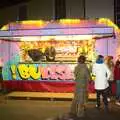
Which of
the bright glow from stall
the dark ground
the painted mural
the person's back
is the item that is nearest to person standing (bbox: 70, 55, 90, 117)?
the dark ground

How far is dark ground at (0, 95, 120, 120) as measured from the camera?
14672 mm

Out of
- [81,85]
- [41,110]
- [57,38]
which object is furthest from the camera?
[57,38]

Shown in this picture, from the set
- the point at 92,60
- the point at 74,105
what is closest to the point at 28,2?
the point at 92,60

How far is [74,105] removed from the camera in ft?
48.7

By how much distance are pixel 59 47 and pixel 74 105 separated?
5.94m

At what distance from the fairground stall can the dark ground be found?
1681 millimetres

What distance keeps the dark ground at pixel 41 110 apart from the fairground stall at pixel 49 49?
1.68 m

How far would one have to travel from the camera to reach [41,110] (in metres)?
16.1

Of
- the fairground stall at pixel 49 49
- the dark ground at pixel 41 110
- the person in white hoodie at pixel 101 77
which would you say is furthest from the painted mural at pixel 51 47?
the person in white hoodie at pixel 101 77

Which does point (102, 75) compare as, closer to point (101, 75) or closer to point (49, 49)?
point (101, 75)

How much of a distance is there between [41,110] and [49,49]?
4.82 m

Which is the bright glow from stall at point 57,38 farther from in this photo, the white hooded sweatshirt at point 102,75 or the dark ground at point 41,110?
the white hooded sweatshirt at point 102,75

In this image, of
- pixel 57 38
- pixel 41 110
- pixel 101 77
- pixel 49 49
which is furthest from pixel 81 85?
pixel 49 49

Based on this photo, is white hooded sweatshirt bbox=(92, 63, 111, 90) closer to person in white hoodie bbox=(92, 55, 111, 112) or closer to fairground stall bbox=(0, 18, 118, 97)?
person in white hoodie bbox=(92, 55, 111, 112)
